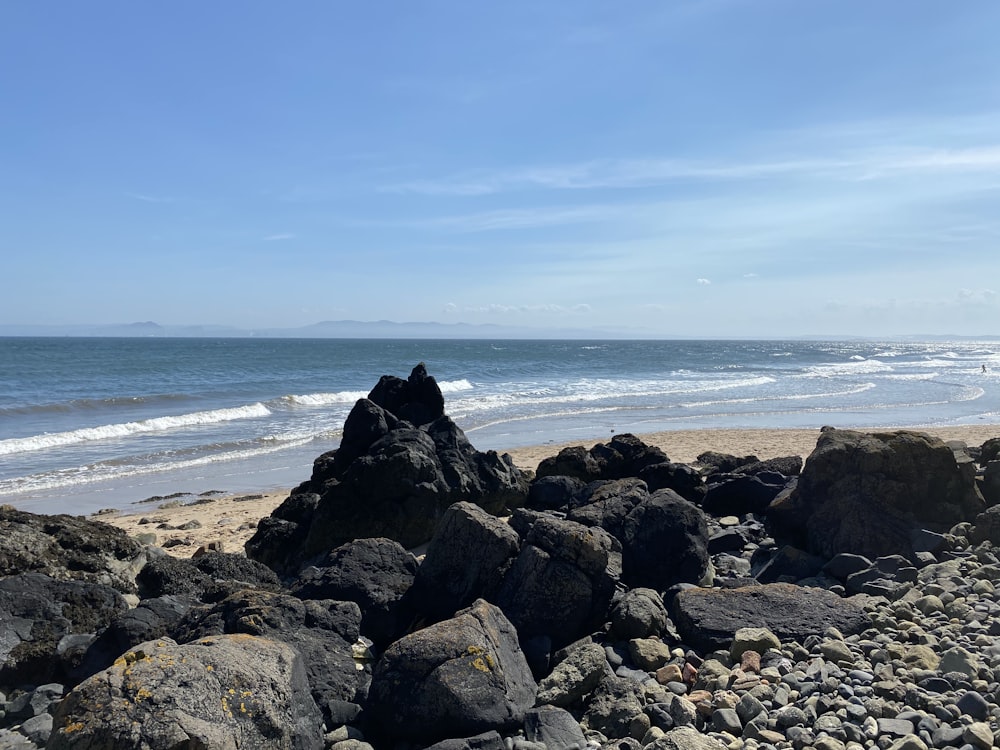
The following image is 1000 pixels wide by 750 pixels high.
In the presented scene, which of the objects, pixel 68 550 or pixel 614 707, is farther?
pixel 68 550

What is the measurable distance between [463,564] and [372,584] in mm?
805

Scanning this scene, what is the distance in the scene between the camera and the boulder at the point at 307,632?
16.1 feet

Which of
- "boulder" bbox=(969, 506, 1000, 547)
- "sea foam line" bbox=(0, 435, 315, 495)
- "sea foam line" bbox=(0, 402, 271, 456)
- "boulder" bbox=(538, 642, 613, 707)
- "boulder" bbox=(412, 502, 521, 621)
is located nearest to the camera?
"boulder" bbox=(538, 642, 613, 707)

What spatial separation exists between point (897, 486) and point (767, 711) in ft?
15.1

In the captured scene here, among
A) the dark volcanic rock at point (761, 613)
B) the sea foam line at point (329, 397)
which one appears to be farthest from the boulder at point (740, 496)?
the sea foam line at point (329, 397)

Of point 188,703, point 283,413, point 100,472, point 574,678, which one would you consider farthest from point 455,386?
point 188,703

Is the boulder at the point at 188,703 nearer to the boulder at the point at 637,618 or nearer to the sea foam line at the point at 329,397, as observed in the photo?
the boulder at the point at 637,618

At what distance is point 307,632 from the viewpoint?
17.5 feet

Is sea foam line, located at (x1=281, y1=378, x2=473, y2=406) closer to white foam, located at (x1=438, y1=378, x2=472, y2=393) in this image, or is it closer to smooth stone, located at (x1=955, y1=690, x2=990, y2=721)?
white foam, located at (x1=438, y1=378, x2=472, y2=393)

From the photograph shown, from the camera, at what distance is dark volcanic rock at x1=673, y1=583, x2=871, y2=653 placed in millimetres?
6047

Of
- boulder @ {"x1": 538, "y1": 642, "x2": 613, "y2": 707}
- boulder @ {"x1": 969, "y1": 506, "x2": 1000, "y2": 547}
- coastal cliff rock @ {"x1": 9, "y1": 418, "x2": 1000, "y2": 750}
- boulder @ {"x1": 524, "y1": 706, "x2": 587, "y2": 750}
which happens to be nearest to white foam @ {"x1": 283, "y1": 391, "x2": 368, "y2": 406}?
coastal cliff rock @ {"x1": 9, "y1": 418, "x2": 1000, "y2": 750}

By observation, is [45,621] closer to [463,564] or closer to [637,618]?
[463,564]

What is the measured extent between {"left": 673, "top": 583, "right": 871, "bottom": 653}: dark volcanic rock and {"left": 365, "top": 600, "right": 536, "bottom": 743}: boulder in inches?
70.5

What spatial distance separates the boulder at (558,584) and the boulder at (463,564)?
15 cm
